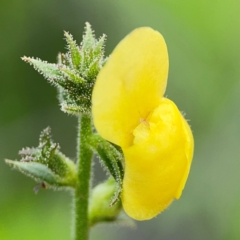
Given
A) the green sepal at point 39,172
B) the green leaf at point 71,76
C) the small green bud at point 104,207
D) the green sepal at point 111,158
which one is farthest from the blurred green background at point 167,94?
the green leaf at point 71,76

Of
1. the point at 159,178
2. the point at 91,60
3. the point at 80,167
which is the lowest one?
the point at 159,178

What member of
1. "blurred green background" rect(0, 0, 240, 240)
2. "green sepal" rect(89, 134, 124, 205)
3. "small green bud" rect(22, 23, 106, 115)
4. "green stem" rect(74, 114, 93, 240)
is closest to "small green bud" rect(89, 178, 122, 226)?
"green stem" rect(74, 114, 93, 240)

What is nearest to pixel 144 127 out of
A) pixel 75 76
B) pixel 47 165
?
pixel 75 76

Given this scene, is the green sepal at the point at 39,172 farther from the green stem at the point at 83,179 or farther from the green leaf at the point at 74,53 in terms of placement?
the green leaf at the point at 74,53

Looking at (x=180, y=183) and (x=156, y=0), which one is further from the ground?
(x=156, y=0)

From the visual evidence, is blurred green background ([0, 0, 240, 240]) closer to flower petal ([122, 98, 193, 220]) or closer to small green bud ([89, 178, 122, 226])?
small green bud ([89, 178, 122, 226])

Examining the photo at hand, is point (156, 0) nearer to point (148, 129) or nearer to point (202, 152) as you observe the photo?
point (202, 152)

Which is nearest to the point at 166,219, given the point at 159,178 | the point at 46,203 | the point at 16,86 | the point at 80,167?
the point at 46,203
